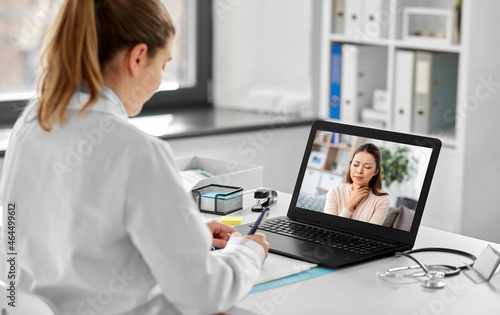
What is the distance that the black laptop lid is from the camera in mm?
1592

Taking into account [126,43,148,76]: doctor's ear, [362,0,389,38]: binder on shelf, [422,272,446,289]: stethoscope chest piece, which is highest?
[362,0,389,38]: binder on shelf

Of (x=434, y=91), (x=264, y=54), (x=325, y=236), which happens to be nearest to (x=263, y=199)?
(x=325, y=236)

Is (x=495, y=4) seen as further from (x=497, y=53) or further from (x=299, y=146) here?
(x=299, y=146)

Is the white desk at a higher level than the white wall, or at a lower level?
lower

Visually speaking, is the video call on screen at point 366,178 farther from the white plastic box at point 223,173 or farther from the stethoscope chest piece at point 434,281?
the white plastic box at point 223,173

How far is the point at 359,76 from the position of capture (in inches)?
132

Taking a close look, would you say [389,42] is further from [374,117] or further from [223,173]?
[223,173]

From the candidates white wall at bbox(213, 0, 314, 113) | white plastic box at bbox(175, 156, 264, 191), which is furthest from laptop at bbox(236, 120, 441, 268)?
white wall at bbox(213, 0, 314, 113)

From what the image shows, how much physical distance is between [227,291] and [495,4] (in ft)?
6.97

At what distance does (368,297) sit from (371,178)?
385 millimetres

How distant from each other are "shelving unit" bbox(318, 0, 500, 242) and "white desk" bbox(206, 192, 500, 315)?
5.17ft

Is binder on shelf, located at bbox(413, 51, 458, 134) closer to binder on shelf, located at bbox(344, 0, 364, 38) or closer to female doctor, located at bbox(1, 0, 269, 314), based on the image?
binder on shelf, located at bbox(344, 0, 364, 38)

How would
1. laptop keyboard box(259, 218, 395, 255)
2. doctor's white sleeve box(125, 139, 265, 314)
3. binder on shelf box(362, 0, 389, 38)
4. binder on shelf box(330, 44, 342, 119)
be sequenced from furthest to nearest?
1. binder on shelf box(330, 44, 342, 119)
2. binder on shelf box(362, 0, 389, 38)
3. laptop keyboard box(259, 218, 395, 255)
4. doctor's white sleeve box(125, 139, 265, 314)

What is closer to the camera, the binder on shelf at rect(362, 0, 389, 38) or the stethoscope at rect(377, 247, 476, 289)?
the stethoscope at rect(377, 247, 476, 289)
